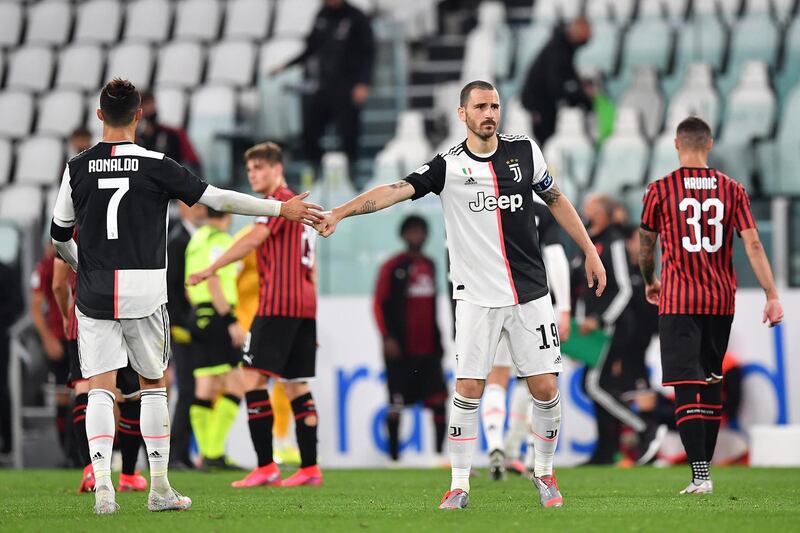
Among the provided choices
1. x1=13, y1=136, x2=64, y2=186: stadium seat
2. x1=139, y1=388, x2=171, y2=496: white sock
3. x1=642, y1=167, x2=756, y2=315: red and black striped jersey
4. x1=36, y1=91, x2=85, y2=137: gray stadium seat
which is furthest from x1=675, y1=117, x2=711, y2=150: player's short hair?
x1=36, y1=91, x2=85, y2=137: gray stadium seat

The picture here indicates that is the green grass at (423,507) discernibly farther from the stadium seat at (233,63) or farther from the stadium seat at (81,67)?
the stadium seat at (81,67)

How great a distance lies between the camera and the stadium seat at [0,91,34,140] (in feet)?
57.9

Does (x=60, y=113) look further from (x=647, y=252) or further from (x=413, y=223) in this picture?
(x=647, y=252)

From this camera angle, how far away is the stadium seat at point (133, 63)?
18.3 m

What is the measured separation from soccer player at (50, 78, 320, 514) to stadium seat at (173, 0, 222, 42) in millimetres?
12547

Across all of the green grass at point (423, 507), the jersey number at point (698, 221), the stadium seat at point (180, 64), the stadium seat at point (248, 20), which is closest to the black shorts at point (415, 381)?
the green grass at point (423, 507)

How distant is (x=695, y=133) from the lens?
25.0ft

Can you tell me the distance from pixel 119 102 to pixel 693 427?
3.48m

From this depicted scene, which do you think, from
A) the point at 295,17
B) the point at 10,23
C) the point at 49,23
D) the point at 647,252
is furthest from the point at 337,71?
the point at 647,252

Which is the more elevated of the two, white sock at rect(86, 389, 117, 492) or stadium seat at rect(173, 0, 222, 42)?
→ stadium seat at rect(173, 0, 222, 42)

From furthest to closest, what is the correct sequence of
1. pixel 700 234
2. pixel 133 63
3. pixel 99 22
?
pixel 99 22 < pixel 133 63 < pixel 700 234

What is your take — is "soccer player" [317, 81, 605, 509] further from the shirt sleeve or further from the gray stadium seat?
the gray stadium seat

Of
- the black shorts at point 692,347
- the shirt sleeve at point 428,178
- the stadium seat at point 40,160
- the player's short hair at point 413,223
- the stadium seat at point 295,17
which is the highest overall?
the stadium seat at point 295,17

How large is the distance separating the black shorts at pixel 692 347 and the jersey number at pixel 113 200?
3.06 m
